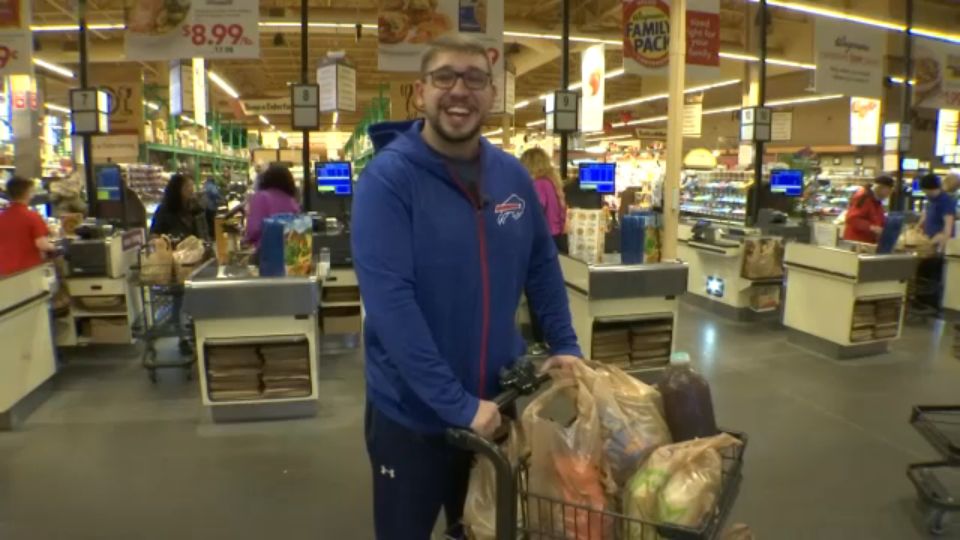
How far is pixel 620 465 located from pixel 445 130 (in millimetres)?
812

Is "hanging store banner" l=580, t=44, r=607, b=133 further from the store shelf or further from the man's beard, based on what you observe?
the man's beard

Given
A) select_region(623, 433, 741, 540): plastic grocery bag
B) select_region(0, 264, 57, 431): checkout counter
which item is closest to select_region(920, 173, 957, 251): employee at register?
select_region(623, 433, 741, 540): plastic grocery bag

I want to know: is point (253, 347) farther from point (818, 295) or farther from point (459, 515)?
point (818, 295)

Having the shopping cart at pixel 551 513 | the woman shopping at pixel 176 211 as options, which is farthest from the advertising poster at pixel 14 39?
the shopping cart at pixel 551 513

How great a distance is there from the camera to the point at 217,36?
690 centimetres

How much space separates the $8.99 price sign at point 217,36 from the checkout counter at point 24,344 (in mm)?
2628

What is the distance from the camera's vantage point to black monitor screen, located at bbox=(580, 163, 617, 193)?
27.1 ft

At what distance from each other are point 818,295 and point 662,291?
222cm

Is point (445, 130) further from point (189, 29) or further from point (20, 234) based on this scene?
point (189, 29)

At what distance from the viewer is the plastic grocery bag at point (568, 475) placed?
1433mm

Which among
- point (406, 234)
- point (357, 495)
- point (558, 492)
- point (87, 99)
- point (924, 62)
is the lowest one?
point (357, 495)

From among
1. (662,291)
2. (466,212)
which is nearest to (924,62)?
(662,291)

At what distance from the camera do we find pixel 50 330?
5.33 meters

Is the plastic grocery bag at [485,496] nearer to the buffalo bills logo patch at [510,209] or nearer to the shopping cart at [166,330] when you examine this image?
the buffalo bills logo patch at [510,209]
